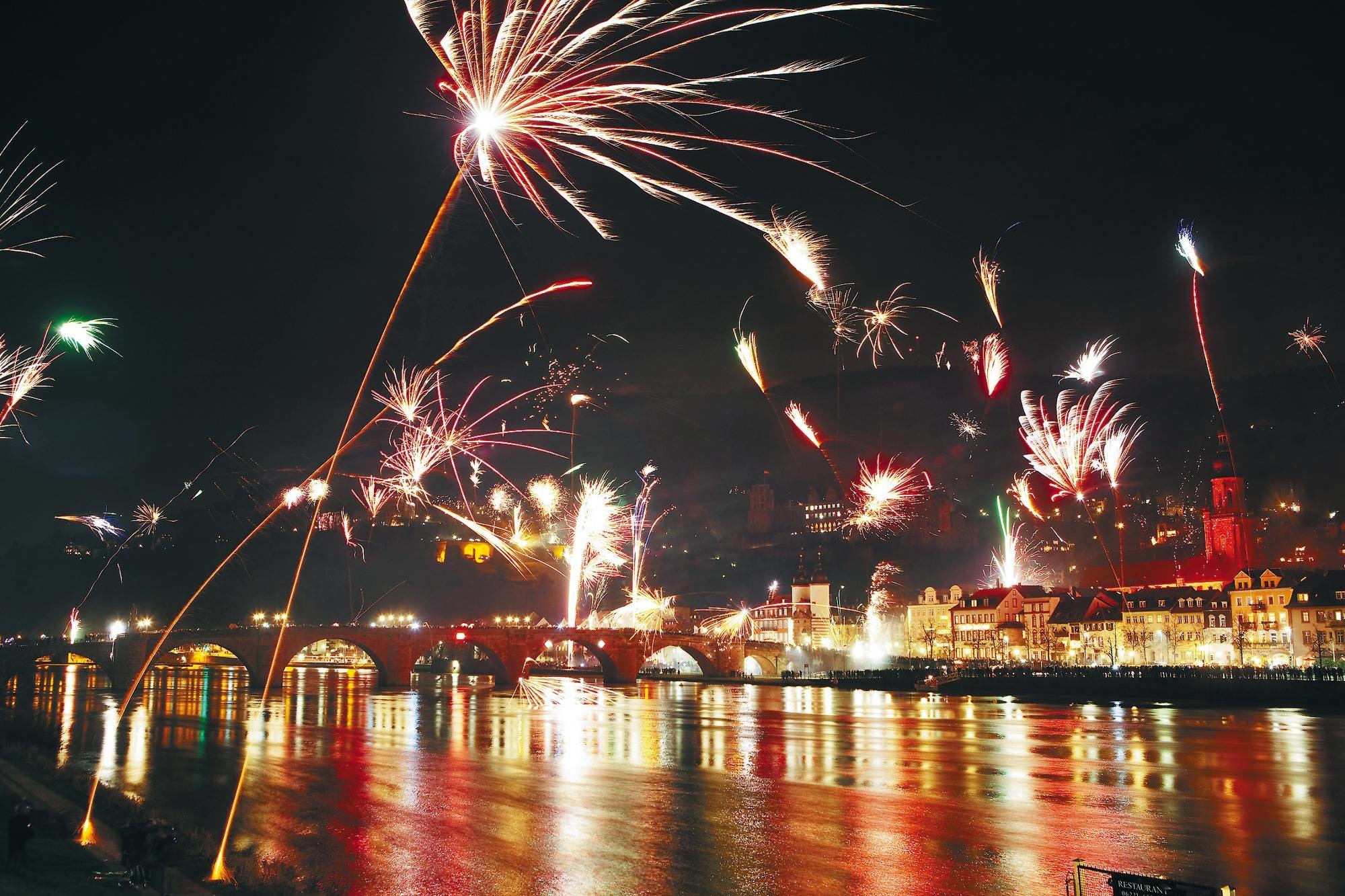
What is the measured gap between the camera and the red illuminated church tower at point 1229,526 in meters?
120

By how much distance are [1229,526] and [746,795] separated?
11261 centimetres

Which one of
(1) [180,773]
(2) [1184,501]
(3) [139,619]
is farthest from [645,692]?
(2) [1184,501]

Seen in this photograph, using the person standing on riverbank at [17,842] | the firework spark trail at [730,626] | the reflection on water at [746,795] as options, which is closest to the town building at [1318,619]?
the reflection on water at [746,795]

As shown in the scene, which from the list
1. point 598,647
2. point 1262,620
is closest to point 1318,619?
point 1262,620

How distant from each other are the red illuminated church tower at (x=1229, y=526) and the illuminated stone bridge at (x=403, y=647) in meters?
55.5

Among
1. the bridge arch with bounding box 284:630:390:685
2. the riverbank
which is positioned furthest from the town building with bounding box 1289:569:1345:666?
the riverbank

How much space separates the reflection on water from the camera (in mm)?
20594

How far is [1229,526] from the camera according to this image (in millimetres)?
121500

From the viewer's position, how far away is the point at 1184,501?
176 metres

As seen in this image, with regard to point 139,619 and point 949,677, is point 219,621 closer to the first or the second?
point 139,619

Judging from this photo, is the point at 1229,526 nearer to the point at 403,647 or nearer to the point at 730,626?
the point at 730,626

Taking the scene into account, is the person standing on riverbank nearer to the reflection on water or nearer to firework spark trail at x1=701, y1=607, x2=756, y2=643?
the reflection on water

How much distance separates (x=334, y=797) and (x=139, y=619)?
119276 millimetres

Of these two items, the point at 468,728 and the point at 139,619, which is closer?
the point at 468,728
